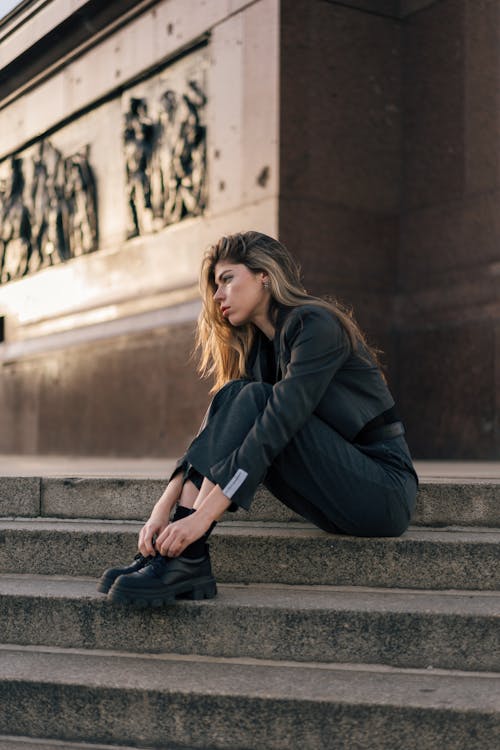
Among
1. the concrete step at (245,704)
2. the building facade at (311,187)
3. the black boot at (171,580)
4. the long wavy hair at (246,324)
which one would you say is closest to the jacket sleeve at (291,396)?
the long wavy hair at (246,324)

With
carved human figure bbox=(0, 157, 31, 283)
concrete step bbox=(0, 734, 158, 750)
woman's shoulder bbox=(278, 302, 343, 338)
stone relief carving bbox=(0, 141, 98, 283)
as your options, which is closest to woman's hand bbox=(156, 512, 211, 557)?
concrete step bbox=(0, 734, 158, 750)

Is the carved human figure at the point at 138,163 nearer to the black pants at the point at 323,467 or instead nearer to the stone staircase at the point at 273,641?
the stone staircase at the point at 273,641

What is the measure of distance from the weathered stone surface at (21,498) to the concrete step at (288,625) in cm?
89

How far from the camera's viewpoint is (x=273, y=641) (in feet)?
11.3

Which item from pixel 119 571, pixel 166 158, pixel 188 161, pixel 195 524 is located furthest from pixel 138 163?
pixel 195 524

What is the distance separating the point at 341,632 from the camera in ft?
11.2

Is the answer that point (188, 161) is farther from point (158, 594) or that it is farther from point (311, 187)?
point (158, 594)

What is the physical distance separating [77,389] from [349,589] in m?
5.89

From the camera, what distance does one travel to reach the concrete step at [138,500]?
410 cm

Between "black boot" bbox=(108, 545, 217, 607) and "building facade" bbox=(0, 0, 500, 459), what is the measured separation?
393 cm

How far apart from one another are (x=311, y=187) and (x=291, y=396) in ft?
13.9

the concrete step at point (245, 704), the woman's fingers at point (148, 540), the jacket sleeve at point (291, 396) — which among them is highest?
the jacket sleeve at point (291, 396)

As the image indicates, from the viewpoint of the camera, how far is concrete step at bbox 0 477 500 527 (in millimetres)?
4102

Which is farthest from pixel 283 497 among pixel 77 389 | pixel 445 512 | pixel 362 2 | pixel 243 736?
pixel 77 389
